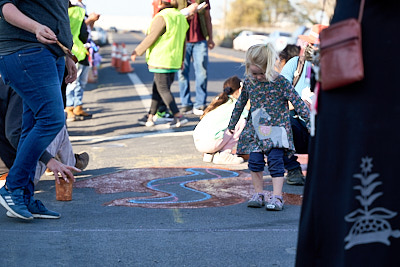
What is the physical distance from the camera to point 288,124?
586cm

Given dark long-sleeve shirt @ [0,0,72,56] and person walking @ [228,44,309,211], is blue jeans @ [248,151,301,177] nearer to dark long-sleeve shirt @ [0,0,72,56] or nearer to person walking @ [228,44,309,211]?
person walking @ [228,44,309,211]

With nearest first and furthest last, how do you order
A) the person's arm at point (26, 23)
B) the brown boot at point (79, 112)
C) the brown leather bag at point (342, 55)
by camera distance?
the brown leather bag at point (342, 55) < the person's arm at point (26, 23) < the brown boot at point (79, 112)

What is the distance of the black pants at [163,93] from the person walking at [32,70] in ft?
17.3

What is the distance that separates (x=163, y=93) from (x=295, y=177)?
4119 mm

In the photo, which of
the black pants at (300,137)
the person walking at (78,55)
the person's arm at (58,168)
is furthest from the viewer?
the person walking at (78,55)

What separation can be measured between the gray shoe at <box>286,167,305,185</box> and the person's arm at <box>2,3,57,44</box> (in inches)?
108

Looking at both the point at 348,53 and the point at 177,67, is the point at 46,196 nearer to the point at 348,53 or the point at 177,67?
the point at 348,53

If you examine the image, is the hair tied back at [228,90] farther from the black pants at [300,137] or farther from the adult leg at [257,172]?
the adult leg at [257,172]

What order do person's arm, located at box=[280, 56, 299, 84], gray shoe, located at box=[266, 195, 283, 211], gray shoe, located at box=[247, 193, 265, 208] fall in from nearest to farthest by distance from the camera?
gray shoe, located at box=[266, 195, 283, 211] → gray shoe, located at box=[247, 193, 265, 208] → person's arm, located at box=[280, 56, 299, 84]

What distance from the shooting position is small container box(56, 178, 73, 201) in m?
5.91

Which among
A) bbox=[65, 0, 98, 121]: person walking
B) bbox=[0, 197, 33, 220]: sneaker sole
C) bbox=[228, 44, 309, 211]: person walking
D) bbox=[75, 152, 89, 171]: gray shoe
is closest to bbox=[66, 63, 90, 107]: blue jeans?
bbox=[65, 0, 98, 121]: person walking

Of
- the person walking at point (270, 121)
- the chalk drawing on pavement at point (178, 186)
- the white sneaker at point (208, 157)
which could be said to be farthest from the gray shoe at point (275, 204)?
the white sneaker at point (208, 157)

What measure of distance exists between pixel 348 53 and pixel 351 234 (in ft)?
2.20

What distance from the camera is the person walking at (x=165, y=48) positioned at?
1047 cm
